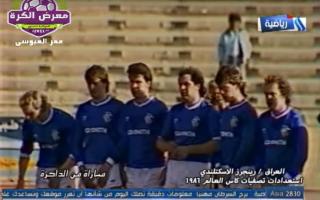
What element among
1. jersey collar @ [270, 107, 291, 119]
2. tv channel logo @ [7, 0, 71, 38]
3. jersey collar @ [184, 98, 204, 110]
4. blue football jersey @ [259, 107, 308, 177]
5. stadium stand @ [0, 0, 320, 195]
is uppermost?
tv channel logo @ [7, 0, 71, 38]

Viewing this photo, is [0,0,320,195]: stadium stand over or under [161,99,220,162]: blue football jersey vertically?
over

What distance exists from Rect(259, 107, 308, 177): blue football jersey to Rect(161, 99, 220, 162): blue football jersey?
1.27 ft

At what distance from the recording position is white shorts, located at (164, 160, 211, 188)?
514 centimetres

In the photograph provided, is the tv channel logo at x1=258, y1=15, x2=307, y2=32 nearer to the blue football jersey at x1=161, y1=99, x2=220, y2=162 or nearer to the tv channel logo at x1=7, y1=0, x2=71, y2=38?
the blue football jersey at x1=161, y1=99, x2=220, y2=162


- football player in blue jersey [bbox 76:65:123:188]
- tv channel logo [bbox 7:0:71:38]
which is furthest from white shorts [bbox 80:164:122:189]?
tv channel logo [bbox 7:0:71:38]

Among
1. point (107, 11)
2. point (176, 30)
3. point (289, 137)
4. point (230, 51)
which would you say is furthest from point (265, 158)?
point (107, 11)

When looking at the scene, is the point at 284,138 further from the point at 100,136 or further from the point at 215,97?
the point at 100,136

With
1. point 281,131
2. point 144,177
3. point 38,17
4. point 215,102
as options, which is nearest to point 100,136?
point 144,177

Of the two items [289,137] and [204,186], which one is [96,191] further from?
[289,137]

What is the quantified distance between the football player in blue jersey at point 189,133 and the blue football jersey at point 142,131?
0.06 metres

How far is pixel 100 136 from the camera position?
5.17 m

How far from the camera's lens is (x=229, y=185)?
203 inches

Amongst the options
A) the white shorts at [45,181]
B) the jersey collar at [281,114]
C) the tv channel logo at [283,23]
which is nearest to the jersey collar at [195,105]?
the jersey collar at [281,114]

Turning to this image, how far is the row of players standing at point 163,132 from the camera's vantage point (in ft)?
16.8
